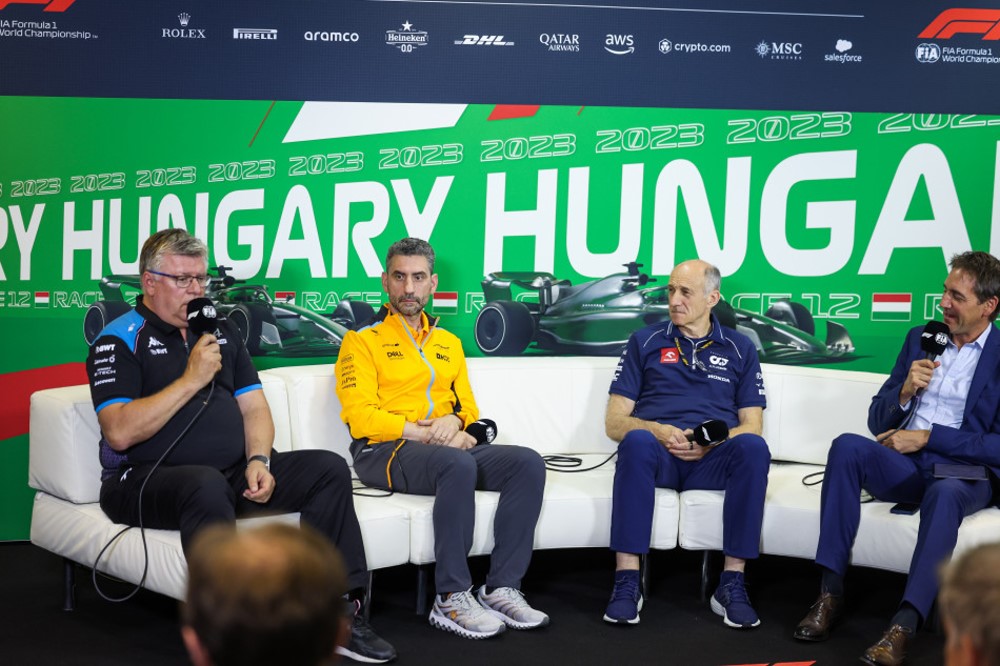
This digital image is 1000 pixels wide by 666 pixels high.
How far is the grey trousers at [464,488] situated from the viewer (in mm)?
3350

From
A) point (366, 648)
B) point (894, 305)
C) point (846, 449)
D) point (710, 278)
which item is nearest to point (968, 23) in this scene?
point (894, 305)

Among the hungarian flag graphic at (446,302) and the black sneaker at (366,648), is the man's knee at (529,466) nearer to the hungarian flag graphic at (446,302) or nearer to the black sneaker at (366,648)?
the black sneaker at (366,648)

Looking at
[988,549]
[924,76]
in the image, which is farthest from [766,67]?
[988,549]

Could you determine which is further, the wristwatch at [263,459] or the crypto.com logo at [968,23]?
the crypto.com logo at [968,23]

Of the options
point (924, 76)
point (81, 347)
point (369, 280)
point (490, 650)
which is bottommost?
point (490, 650)

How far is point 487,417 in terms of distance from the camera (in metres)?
4.19

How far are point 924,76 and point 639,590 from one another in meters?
2.77

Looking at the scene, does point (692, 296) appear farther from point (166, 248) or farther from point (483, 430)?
point (166, 248)

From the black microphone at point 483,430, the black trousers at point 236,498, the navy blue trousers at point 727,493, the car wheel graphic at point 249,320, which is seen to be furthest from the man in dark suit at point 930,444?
the car wheel graphic at point 249,320

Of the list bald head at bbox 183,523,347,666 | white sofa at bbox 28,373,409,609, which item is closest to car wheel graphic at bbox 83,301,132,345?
white sofa at bbox 28,373,409,609

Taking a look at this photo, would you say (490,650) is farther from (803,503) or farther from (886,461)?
(886,461)

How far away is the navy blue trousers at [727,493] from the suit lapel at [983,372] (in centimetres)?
73

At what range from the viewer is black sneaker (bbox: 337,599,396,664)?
302 centimetres

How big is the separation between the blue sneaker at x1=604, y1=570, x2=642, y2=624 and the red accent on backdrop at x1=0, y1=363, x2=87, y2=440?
2.43m
